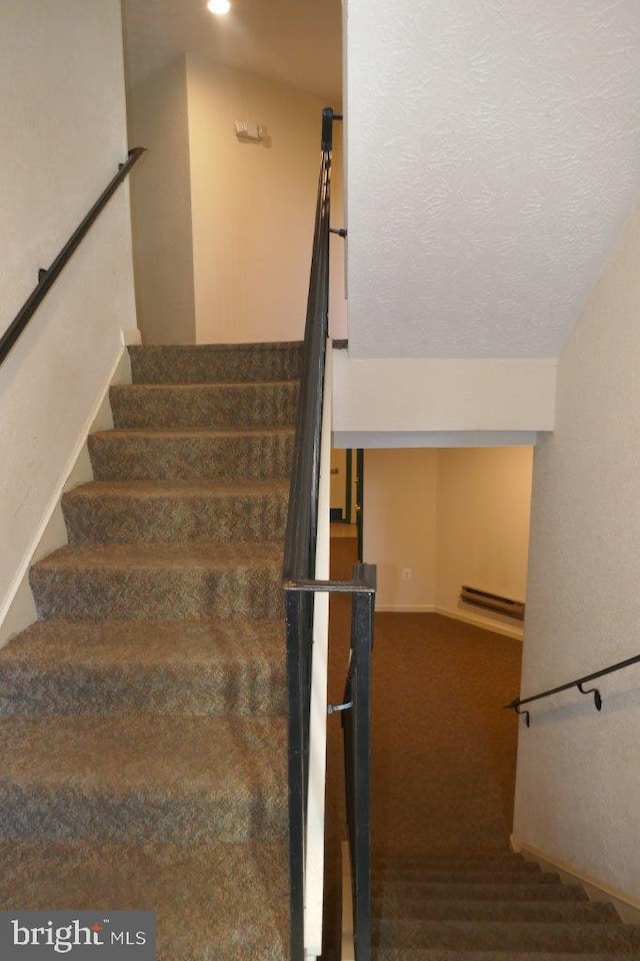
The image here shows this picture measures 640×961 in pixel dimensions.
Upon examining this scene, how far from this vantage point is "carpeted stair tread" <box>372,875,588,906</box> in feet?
6.66

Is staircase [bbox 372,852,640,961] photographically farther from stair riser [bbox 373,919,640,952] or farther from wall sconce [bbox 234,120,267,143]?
wall sconce [bbox 234,120,267,143]

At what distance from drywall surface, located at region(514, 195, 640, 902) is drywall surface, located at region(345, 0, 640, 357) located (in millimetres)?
210

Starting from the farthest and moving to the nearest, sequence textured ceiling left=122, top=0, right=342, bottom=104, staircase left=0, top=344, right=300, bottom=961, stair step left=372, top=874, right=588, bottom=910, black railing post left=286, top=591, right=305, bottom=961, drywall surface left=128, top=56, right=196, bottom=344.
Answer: drywall surface left=128, top=56, right=196, bottom=344, textured ceiling left=122, top=0, right=342, bottom=104, stair step left=372, top=874, right=588, bottom=910, staircase left=0, top=344, right=300, bottom=961, black railing post left=286, top=591, right=305, bottom=961

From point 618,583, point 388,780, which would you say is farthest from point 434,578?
point 618,583

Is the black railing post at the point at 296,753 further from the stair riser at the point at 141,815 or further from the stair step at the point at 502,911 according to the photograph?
the stair step at the point at 502,911

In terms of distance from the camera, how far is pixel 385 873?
2.53 metres

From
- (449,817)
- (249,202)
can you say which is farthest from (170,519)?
(249,202)

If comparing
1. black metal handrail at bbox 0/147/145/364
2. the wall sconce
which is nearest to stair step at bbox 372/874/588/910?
black metal handrail at bbox 0/147/145/364

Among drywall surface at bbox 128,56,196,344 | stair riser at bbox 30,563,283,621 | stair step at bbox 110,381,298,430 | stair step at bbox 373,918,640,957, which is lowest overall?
stair step at bbox 373,918,640,957

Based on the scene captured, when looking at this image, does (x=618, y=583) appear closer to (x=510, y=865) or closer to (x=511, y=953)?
(x=511, y=953)

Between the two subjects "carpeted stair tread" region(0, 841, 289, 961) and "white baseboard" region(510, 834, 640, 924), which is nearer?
"carpeted stair tread" region(0, 841, 289, 961)

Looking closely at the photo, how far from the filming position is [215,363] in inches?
108

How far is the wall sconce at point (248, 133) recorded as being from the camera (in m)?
3.89

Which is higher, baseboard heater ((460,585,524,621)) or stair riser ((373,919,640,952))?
stair riser ((373,919,640,952))
